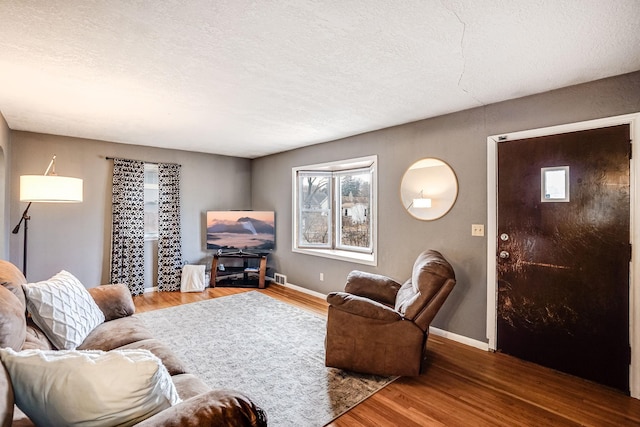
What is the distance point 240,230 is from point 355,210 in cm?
219

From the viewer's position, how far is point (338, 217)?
5.09 m

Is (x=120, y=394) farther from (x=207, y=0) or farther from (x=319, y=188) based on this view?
(x=319, y=188)

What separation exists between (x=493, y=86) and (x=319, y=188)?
10.1ft

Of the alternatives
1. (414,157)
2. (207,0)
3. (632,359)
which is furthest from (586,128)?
(207,0)

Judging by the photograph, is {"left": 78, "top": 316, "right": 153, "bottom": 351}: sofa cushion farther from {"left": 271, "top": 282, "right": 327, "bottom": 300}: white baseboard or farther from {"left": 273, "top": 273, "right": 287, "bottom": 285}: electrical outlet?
{"left": 273, "top": 273, "right": 287, "bottom": 285}: electrical outlet

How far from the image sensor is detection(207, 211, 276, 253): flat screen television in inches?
219

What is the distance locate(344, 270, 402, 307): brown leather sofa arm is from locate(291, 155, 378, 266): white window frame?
76cm

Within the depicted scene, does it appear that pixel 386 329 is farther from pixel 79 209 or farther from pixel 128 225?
pixel 79 209

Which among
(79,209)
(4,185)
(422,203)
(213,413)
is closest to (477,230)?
(422,203)

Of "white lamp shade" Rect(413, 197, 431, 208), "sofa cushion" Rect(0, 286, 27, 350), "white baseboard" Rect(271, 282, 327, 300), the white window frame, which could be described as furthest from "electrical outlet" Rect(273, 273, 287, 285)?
"sofa cushion" Rect(0, 286, 27, 350)

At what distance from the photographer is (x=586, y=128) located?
8.19ft

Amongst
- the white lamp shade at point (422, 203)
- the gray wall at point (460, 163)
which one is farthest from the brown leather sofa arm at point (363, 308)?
the white lamp shade at point (422, 203)

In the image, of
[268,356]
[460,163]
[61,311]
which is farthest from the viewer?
[460,163]

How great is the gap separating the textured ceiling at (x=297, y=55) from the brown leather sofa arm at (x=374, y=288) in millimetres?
1798
